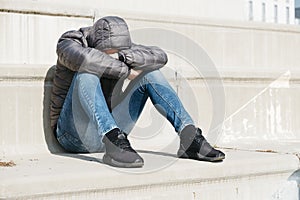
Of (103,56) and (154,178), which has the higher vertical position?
(103,56)

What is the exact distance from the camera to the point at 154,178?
1.99 m

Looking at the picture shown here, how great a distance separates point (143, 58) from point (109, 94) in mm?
275

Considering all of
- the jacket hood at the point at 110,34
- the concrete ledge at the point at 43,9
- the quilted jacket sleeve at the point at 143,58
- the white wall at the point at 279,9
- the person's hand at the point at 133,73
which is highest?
the concrete ledge at the point at 43,9

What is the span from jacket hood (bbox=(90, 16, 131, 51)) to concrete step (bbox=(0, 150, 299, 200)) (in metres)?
0.47

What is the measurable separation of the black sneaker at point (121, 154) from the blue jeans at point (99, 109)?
→ 0.04 meters

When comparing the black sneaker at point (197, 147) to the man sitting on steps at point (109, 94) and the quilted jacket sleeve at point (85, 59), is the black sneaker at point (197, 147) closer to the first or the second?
the man sitting on steps at point (109, 94)

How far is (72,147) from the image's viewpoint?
258cm

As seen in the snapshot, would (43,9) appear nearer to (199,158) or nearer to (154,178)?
(199,158)

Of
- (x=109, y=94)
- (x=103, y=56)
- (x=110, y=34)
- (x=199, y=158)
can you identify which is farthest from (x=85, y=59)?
(x=199, y=158)

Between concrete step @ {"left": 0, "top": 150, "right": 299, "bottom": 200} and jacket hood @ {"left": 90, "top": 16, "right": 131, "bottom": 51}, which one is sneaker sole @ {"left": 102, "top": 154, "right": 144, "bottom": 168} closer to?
concrete step @ {"left": 0, "top": 150, "right": 299, "bottom": 200}

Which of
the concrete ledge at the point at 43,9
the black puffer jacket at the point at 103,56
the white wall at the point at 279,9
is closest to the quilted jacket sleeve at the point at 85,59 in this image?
the black puffer jacket at the point at 103,56

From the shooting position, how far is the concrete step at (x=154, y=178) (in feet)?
5.92

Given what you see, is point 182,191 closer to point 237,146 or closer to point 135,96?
point 135,96

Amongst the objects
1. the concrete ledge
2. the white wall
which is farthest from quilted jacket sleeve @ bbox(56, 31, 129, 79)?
the white wall
